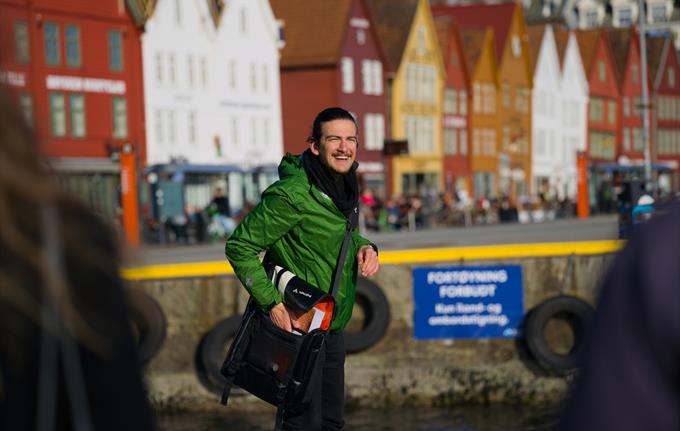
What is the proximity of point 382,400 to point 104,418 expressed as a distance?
13322 millimetres

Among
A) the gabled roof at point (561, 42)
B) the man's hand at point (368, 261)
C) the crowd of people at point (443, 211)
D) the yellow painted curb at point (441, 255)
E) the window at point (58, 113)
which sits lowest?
the crowd of people at point (443, 211)

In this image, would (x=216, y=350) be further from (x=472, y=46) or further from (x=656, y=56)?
(x=656, y=56)

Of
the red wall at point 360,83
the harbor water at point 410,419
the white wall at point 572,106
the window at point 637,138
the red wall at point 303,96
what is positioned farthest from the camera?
the window at point 637,138

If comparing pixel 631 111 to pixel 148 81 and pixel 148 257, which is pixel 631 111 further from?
pixel 148 257

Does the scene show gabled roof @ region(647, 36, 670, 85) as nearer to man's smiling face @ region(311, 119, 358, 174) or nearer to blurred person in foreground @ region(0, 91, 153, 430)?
man's smiling face @ region(311, 119, 358, 174)

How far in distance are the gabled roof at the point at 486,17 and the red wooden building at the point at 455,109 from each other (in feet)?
13.8

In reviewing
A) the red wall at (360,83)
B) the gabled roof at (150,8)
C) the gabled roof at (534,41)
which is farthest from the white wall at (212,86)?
the gabled roof at (534,41)

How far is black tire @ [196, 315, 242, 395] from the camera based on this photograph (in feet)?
49.1

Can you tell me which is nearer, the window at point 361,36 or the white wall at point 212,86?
the white wall at point 212,86

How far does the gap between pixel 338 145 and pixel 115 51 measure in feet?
161

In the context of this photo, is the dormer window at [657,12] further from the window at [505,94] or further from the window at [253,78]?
the window at [253,78]

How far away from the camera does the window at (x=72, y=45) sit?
52.2m

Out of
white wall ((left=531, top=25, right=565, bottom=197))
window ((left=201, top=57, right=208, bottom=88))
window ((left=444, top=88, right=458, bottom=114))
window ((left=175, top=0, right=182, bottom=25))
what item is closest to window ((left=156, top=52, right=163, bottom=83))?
window ((left=175, top=0, right=182, bottom=25))

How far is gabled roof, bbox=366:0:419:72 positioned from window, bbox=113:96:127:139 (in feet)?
76.2
